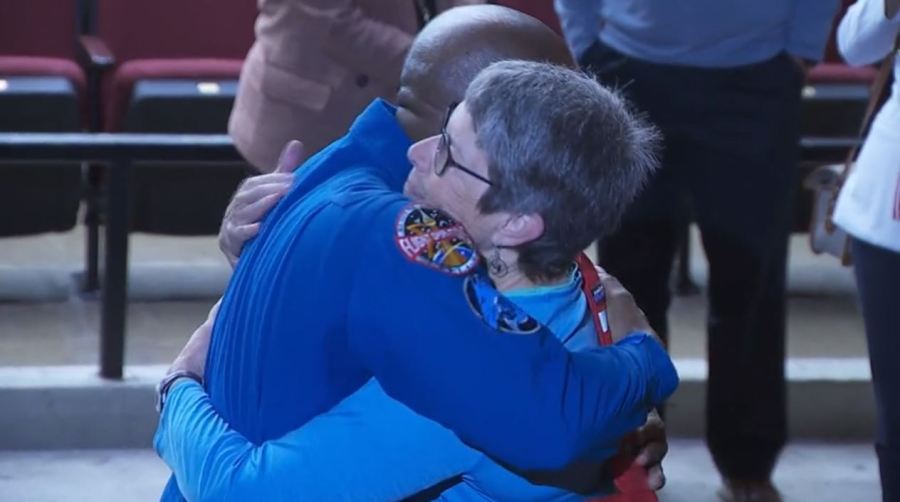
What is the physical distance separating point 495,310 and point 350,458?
216 millimetres

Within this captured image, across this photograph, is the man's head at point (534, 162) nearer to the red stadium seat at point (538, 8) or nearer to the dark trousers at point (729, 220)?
the dark trousers at point (729, 220)

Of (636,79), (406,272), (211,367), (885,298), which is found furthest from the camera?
(636,79)

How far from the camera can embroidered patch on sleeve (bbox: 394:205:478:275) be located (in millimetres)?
1641

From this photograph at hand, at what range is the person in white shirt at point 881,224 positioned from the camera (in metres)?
3.07

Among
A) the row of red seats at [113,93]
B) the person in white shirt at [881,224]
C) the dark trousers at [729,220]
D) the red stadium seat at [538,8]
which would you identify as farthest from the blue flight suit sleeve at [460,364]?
the red stadium seat at [538,8]

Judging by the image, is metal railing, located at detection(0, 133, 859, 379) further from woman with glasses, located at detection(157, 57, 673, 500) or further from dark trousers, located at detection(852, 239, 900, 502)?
woman with glasses, located at detection(157, 57, 673, 500)

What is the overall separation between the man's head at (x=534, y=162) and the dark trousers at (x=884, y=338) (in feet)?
4.78

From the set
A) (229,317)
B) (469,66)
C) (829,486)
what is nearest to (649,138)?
(469,66)

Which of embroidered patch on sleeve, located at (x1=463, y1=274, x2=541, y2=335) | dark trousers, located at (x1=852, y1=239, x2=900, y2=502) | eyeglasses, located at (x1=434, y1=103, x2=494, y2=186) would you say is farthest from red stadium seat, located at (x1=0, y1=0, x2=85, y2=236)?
embroidered patch on sleeve, located at (x1=463, y1=274, x2=541, y2=335)

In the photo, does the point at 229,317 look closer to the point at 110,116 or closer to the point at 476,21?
the point at 476,21

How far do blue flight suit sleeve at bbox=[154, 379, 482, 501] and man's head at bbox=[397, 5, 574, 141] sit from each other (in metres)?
0.36

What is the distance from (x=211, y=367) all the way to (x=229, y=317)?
3.6 inches

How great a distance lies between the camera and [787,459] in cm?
446

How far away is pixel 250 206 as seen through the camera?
1.93 metres
